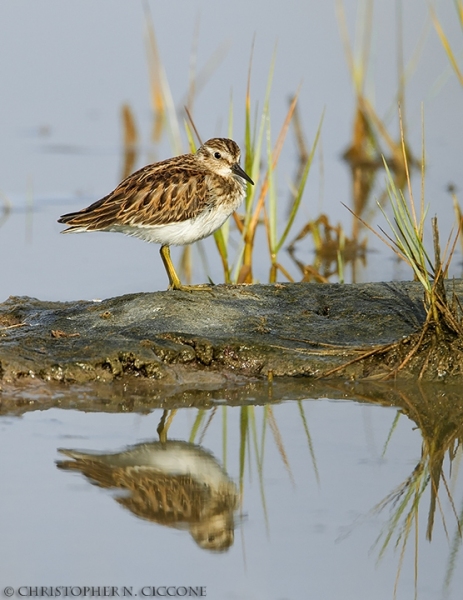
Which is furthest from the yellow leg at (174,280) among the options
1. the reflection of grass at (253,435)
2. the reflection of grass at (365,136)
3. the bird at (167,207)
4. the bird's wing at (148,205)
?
the reflection of grass at (365,136)

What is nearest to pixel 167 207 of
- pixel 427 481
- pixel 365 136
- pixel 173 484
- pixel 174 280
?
pixel 174 280

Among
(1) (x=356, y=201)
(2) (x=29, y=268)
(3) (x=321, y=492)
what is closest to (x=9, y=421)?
(3) (x=321, y=492)

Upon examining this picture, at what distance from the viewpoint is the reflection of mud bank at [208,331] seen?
5984 millimetres

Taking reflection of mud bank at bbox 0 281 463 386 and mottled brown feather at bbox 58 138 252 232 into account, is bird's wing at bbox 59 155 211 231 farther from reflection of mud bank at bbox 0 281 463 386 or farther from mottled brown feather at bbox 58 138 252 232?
reflection of mud bank at bbox 0 281 463 386

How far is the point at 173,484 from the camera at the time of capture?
4.80 meters

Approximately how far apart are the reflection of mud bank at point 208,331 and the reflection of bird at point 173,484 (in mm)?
888

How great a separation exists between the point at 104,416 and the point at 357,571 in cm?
202

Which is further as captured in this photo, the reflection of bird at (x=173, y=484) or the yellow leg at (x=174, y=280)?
the yellow leg at (x=174, y=280)

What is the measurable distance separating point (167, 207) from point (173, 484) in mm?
2806

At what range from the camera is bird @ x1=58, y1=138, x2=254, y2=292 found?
7203 millimetres

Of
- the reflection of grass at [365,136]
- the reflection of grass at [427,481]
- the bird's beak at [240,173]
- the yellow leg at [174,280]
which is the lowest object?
the reflection of grass at [427,481]

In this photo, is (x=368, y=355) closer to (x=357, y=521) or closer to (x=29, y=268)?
(x=357, y=521)

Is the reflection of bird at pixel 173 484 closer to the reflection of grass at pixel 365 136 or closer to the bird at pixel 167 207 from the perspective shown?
the bird at pixel 167 207

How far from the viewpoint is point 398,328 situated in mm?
6508
